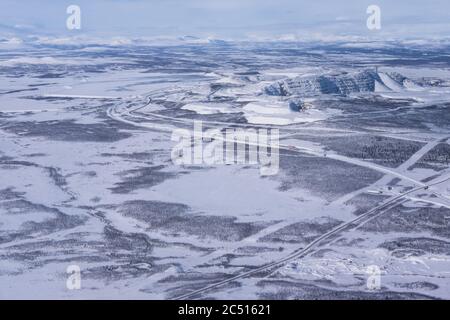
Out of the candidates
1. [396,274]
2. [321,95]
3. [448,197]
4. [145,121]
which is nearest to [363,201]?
[448,197]

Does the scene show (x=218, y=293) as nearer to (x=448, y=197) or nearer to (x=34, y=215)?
(x=34, y=215)

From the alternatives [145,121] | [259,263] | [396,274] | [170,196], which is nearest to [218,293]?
[259,263]

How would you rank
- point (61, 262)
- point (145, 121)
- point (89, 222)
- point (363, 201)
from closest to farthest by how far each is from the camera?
point (61, 262)
point (89, 222)
point (363, 201)
point (145, 121)

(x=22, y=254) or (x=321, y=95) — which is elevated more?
(x=321, y=95)

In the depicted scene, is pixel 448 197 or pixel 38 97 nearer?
pixel 448 197

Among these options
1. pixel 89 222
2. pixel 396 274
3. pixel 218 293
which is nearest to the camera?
pixel 218 293

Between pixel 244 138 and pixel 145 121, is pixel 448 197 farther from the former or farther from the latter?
pixel 145 121
